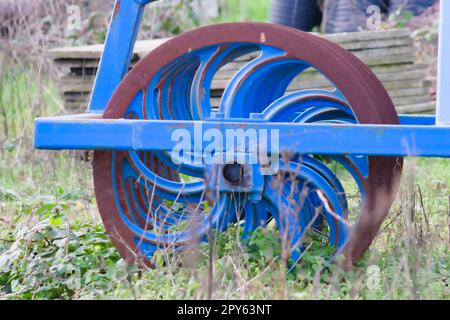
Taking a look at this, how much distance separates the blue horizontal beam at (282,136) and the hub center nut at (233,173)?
153 mm

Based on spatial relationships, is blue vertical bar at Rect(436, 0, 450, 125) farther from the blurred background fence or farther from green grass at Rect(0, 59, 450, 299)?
the blurred background fence

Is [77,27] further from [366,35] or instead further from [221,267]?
[221,267]

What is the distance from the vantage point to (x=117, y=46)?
4.30 meters

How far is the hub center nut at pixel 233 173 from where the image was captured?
388 cm

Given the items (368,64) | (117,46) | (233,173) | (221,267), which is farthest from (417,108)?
(221,267)

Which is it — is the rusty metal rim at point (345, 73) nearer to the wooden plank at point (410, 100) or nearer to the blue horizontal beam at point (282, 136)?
the blue horizontal beam at point (282, 136)

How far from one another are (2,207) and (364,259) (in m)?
2.69

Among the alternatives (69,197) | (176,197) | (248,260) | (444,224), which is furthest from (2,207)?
(444,224)

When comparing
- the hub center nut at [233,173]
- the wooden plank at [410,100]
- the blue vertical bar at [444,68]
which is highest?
the wooden plank at [410,100]

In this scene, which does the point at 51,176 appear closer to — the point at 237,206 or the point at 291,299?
the point at 237,206

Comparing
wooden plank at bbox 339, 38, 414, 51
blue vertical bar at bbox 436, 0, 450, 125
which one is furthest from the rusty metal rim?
wooden plank at bbox 339, 38, 414, 51

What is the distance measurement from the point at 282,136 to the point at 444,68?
2.41 feet

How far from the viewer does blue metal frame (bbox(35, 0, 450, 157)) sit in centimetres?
359

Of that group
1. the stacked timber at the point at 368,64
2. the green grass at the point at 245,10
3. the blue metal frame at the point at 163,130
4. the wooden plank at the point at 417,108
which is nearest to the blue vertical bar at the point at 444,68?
the blue metal frame at the point at 163,130
